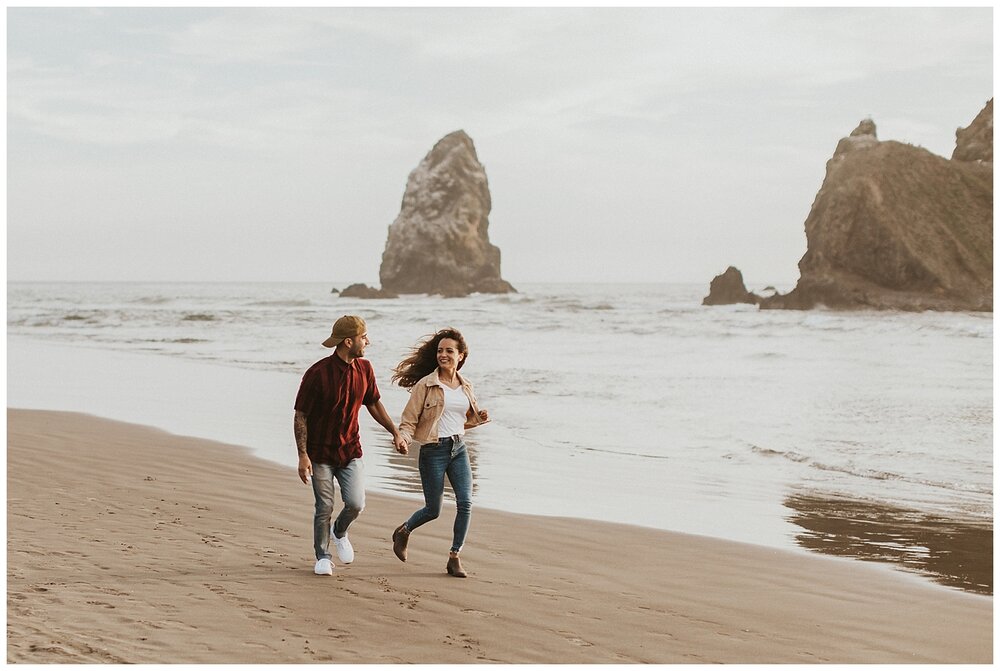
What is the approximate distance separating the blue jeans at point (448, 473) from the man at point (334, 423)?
0.28 meters

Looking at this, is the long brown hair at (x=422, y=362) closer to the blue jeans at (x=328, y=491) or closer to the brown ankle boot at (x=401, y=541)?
the blue jeans at (x=328, y=491)

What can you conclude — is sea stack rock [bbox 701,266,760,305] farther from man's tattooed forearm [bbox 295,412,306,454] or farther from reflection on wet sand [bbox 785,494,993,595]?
man's tattooed forearm [bbox 295,412,306,454]

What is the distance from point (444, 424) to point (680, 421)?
356 inches

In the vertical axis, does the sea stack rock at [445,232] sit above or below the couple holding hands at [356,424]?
above

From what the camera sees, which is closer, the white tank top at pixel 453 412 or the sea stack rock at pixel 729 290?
the white tank top at pixel 453 412

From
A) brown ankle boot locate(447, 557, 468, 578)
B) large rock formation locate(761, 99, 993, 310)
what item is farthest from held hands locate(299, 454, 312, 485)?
large rock formation locate(761, 99, 993, 310)

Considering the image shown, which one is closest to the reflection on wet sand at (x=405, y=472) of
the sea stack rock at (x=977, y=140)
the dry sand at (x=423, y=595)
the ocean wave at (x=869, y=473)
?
the dry sand at (x=423, y=595)

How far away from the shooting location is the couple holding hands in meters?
5.55

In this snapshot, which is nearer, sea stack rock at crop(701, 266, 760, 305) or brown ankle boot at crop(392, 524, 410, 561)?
brown ankle boot at crop(392, 524, 410, 561)

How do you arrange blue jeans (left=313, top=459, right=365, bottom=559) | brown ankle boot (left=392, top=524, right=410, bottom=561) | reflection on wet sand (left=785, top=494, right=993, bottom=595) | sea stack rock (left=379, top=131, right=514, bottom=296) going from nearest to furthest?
blue jeans (left=313, top=459, right=365, bottom=559)
brown ankle boot (left=392, top=524, right=410, bottom=561)
reflection on wet sand (left=785, top=494, right=993, bottom=595)
sea stack rock (left=379, top=131, right=514, bottom=296)

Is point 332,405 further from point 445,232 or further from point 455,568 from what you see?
point 445,232

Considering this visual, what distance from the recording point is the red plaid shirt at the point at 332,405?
5.54 m

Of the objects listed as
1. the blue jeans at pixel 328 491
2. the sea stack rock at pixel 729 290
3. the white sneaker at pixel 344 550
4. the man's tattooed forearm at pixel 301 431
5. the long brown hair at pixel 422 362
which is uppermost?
the sea stack rock at pixel 729 290

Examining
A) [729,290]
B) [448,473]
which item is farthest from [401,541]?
[729,290]
